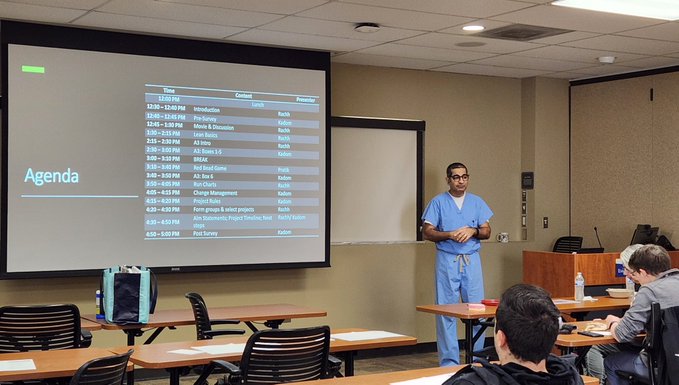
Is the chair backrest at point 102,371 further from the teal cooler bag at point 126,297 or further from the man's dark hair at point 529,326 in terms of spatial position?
the teal cooler bag at point 126,297

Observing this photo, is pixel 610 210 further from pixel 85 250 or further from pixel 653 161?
pixel 85 250

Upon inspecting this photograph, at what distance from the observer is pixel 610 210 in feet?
30.5

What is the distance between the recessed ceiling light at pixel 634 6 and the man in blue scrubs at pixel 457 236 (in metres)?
2.01

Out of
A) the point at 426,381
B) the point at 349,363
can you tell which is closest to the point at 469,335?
the point at 349,363

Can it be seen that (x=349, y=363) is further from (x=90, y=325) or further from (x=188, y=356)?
(x=90, y=325)

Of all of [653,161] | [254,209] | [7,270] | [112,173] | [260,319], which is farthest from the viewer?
[653,161]

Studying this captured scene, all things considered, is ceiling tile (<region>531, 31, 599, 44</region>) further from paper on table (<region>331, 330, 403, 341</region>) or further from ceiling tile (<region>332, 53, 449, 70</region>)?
paper on table (<region>331, 330, 403, 341</region>)

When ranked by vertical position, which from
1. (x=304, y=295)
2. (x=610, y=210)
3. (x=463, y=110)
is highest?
(x=463, y=110)

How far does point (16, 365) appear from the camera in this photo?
13.0 feet

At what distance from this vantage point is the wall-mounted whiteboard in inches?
335

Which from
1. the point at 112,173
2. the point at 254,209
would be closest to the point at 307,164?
the point at 254,209

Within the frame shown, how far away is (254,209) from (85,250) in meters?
1.44

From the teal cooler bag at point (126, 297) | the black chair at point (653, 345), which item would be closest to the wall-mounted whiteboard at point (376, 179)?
the teal cooler bag at point (126, 297)

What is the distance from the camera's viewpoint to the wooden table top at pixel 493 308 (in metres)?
6.07
